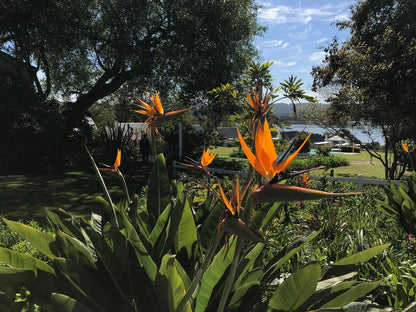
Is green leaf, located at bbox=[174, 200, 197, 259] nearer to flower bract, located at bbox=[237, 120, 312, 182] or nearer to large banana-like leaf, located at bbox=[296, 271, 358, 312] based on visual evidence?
large banana-like leaf, located at bbox=[296, 271, 358, 312]

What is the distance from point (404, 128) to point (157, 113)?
9664 mm

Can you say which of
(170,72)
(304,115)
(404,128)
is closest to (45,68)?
(170,72)

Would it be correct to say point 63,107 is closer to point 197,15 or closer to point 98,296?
point 197,15

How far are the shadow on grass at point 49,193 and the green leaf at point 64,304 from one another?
4239 millimetres

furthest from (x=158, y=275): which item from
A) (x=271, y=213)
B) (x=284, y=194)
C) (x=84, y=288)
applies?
(x=271, y=213)

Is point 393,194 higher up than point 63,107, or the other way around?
point 63,107

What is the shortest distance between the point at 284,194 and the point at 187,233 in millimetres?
984

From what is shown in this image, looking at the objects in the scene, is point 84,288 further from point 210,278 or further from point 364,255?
point 364,255

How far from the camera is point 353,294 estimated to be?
119 centimetres

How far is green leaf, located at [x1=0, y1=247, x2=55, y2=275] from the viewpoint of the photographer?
Result: 133cm

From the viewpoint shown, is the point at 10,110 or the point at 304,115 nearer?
the point at 10,110

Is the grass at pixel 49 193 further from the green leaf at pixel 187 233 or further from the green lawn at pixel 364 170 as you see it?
the green lawn at pixel 364 170

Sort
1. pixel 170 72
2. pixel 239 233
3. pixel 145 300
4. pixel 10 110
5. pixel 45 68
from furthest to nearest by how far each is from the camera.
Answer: pixel 45 68
pixel 170 72
pixel 10 110
pixel 145 300
pixel 239 233

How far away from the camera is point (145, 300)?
1.28 m
